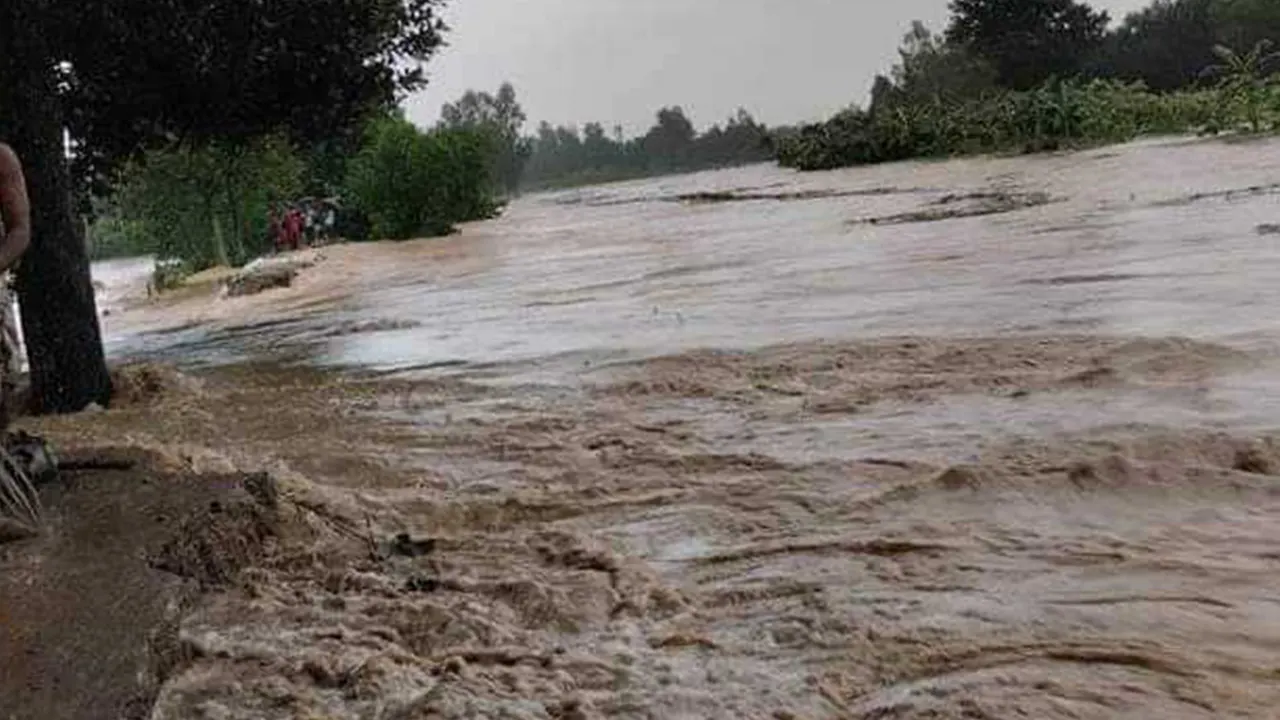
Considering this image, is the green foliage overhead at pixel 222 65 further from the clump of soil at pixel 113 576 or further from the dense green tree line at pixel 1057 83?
the dense green tree line at pixel 1057 83

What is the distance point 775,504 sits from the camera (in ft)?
14.6

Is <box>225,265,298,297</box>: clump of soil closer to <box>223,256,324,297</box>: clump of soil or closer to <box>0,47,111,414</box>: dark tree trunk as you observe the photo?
<box>223,256,324,297</box>: clump of soil

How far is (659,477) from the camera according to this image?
504cm

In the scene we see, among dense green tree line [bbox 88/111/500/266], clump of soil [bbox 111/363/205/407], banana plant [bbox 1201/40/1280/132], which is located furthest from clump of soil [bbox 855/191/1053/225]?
dense green tree line [bbox 88/111/500/266]

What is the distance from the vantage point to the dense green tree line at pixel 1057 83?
3516 cm

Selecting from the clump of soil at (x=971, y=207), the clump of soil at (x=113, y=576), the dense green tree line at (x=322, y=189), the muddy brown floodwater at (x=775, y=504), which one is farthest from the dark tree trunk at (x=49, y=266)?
the dense green tree line at (x=322, y=189)

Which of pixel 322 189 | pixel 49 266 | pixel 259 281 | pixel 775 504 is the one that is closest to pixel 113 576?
pixel 775 504

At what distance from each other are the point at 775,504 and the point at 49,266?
6050mm

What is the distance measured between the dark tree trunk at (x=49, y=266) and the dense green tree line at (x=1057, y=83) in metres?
24.7

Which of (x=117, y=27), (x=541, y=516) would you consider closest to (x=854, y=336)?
(x=541, y=516)

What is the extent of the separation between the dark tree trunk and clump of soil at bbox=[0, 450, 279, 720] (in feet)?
12.1

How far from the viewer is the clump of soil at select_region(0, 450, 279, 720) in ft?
10.1

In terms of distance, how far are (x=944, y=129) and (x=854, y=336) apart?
35.1 m

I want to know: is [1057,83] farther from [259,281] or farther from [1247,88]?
[259,281]
